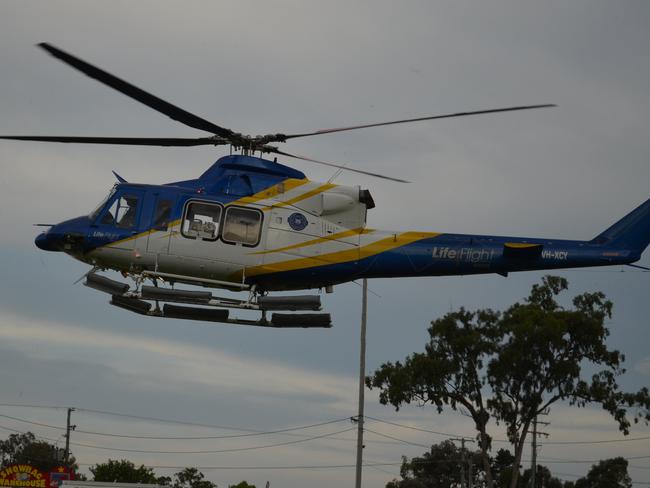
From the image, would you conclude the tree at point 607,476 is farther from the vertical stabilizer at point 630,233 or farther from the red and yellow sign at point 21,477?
the vertical stabilizer at point 630,233

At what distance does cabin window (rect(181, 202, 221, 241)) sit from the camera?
60.1ft

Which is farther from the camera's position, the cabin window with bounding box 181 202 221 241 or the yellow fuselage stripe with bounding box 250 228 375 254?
the yellow fuselage stripe with bounding box 250 228 375 254

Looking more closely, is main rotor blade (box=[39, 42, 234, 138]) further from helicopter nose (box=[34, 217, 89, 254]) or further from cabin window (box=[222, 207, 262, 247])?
helicopter nose (box=[34, 217, 89, 254])

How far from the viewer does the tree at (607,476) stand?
6100 centimetres

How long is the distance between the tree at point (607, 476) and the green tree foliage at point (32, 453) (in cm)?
4209

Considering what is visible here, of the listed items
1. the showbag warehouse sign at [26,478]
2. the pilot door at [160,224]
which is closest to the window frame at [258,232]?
the pilot door at [160,224]

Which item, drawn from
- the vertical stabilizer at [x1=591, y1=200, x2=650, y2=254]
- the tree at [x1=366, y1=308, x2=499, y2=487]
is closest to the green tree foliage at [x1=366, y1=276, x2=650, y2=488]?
the tree at [x1=366, y1=308, x2=499, y2=487]

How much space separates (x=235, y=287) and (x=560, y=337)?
95.3 feet

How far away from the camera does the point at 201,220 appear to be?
1839 cm

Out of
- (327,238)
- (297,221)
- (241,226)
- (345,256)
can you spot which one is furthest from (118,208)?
(345,256)

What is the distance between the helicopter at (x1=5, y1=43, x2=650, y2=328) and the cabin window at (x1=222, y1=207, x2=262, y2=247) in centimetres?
2

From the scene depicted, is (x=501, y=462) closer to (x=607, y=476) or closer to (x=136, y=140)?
(x=607, y=476)

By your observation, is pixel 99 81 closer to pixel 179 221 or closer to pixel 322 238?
pixel 179 221

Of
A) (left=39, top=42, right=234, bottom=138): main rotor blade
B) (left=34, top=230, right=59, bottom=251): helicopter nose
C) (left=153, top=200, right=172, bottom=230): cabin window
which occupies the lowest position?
(left=34, top=230, right=59, bottom=251): helicopter nose
